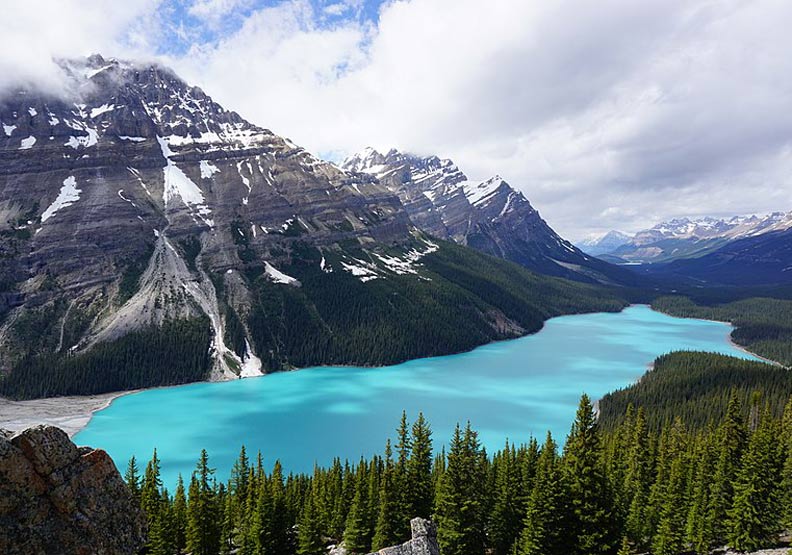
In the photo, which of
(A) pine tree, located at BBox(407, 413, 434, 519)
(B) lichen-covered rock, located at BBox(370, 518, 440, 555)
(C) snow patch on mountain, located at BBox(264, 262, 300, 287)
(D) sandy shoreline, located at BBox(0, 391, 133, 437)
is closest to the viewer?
(B) lichen-covered rock, located at BBox(370, 518, 440, 555)

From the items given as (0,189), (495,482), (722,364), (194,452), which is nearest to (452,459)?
(495,482)

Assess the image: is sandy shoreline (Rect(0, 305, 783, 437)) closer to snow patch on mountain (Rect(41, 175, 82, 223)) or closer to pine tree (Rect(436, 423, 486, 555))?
snow patch on mountain (Rect(41, 175, 82, 223))

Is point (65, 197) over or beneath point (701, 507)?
over

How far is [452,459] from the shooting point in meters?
35.5

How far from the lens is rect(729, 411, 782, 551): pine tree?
37.0 metres

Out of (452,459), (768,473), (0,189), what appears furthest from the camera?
(0,189)

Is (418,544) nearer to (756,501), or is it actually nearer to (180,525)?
(756,501)

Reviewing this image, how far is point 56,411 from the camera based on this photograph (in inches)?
4316

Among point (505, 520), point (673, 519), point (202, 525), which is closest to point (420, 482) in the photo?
point (505, 520)

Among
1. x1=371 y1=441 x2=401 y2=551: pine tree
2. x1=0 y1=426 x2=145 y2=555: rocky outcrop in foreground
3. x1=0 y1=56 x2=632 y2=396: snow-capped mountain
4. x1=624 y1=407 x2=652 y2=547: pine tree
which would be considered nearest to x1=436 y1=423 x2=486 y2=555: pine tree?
x1=371 y1=441 x2=401 y2=551: pine tree

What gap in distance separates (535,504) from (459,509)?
5.19 m

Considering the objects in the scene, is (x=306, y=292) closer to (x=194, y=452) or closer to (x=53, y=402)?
(x=53, y=402)

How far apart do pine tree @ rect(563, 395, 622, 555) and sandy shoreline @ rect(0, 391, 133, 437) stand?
92.6m

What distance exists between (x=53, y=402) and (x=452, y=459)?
11697 centimetres
